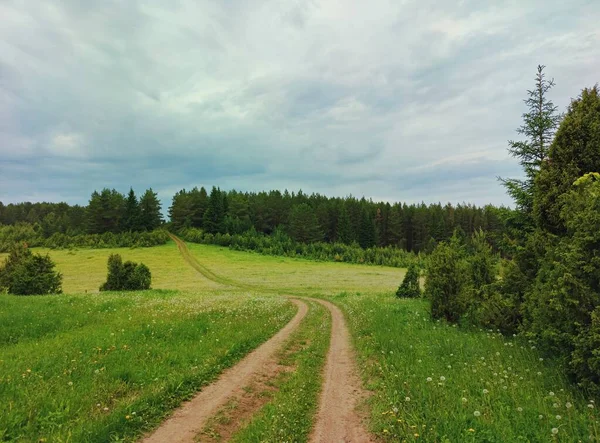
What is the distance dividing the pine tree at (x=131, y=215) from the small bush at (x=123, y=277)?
7450 cm

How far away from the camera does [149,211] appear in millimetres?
115062

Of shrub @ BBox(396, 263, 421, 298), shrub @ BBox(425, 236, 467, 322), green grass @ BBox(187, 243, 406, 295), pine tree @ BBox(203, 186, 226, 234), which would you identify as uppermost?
pine tree @ BBox(203, 186, 226, 234)

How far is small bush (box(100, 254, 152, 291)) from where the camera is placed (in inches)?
1610

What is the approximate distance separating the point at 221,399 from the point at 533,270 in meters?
12.5

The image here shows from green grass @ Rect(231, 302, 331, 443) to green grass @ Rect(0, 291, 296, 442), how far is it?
73.3 inches

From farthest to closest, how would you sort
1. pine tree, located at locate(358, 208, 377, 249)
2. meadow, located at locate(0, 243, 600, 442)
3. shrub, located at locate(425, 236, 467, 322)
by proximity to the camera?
1. pine tree, located at locate(358, 208, 377, 249)
2. shrub, located at locate(425, 236, 467, 322)
3. meadow, located at locate(0, 243, 600, 442)

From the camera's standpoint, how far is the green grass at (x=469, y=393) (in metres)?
5.76

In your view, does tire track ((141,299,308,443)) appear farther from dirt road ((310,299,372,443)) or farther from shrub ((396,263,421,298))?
shrub ((396,263,421,298))

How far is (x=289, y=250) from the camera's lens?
102500 millimetres

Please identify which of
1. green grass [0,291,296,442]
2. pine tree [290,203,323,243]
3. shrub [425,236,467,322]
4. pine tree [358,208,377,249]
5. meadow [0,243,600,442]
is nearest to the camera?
meadow [0,243,600,442]

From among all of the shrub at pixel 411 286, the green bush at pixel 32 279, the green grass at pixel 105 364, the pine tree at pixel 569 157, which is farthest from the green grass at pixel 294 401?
the green bush at pixel 32 279

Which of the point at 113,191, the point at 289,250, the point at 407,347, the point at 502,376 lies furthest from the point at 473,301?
the point at 113,191

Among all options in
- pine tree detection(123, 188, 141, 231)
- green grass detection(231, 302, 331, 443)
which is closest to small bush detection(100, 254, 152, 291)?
green grass detection(231, 302, 331, 443)

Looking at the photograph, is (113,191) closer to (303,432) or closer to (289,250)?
(289,250)
